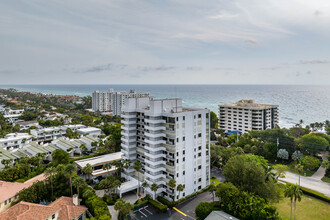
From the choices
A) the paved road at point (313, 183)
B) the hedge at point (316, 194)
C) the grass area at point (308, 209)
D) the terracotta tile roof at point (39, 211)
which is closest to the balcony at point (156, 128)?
the terracotta tile roof at point (39, 211)

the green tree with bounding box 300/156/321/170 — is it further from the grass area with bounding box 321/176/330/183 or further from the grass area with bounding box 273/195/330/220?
the grass area with bounding box 273/195/330/220

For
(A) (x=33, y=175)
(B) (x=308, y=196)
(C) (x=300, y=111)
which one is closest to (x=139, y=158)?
(A) (x=33, y=175)

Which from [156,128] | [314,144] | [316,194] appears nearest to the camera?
[156,128]

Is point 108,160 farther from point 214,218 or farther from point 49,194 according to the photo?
point 214,218

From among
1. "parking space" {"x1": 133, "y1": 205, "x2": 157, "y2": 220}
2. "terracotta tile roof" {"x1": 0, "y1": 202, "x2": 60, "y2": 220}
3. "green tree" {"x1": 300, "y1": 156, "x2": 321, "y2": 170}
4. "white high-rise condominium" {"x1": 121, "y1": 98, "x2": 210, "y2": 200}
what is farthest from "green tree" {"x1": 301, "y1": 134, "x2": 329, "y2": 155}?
"terracotta tile roof" {"x1": 0, "y1": 202, "x2": 60, "y2": 220}

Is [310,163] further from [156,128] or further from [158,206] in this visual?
[156,128]

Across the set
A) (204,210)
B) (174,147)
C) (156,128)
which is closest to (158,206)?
(204,210)

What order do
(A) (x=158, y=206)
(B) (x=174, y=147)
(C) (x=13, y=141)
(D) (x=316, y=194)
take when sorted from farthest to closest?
(C) (x=13, y=141) < (D) (x=316, y=194) < (B) (x=174, y=147) < (A) (x=158, y=206)
